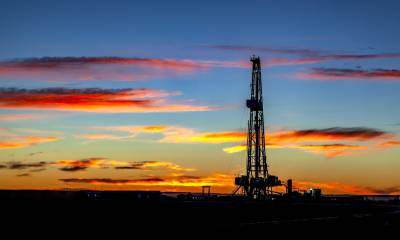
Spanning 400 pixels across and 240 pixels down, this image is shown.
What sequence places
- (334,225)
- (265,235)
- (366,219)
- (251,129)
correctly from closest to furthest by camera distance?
(265,235) → (334,225) → (366,219) → (251,129)

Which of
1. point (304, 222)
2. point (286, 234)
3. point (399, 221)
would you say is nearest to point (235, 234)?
point (286, 234)

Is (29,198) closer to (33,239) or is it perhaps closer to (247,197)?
(247,197)

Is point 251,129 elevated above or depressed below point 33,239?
above

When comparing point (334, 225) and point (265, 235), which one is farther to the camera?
point (334, 225)

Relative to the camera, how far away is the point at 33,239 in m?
28.7

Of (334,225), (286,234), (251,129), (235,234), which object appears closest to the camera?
(235,234)

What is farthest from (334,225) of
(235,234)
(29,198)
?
(29,198)

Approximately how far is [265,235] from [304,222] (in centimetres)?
391

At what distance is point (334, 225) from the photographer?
27.0m

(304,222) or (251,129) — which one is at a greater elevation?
(251,129)

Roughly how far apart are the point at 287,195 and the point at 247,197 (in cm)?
963

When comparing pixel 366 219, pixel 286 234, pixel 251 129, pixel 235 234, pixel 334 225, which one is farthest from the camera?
pixel 251 129

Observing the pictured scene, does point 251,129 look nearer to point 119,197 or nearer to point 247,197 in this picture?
point 247,197

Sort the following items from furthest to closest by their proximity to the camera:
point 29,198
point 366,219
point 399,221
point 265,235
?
point 29,198 < point 399,221 < point 366,219 < point 265,235
